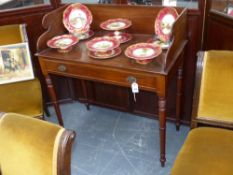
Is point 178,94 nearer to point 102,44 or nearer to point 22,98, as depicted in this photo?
point 102,44

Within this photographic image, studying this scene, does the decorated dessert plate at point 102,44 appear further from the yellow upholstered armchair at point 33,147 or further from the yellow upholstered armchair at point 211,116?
the yellow upholstered armchair at point 33,147

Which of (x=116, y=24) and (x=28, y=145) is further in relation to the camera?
(x=116, y=24)

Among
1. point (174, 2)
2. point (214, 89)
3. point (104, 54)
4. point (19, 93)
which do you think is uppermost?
point (174, 2)

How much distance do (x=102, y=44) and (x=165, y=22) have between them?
394 mm

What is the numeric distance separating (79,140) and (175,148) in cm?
69

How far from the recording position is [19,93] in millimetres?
1876

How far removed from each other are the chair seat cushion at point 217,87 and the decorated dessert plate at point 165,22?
0.37m

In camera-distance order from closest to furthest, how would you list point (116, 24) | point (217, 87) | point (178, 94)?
point (217, 87)
point (116, 24)
point (178, 94)

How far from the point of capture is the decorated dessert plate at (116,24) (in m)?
1.78

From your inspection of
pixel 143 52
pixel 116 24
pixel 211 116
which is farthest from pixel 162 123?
pixel 116 24

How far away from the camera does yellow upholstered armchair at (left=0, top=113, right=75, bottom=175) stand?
900 millimetres

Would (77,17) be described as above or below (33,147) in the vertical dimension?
above

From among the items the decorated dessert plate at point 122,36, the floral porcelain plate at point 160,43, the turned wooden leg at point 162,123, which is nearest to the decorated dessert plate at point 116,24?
the decorated dessert plate at point 122,36

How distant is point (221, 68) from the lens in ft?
4.40
